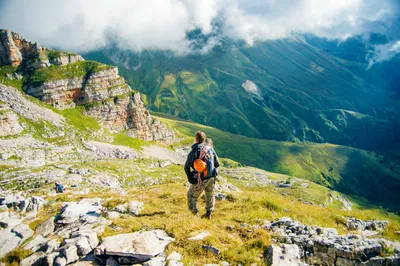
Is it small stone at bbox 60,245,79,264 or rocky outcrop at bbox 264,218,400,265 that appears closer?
rocky outcrop at bbox 264,218,400,265

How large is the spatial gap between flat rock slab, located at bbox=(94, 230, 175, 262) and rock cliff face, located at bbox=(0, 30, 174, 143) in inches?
5518

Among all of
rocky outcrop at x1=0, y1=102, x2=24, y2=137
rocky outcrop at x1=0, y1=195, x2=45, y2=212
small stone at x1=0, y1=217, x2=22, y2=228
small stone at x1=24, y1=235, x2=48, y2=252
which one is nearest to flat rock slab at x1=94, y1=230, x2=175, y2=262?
small stone at x1=24, y1=235, x2=48, y2=252

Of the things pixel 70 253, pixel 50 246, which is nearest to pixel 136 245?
pixel 70 253

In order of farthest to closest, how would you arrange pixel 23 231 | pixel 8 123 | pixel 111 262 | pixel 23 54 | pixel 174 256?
pixel 23 54 → pixel 8 123 → pixel 23 231 → pixel 111 262 → pixel 174 256

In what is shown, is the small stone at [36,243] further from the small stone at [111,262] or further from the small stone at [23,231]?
the small stone at [111,262]

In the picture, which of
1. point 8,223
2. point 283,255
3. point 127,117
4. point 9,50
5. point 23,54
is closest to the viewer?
point 283,255

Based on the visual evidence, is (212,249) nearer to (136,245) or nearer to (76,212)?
(136,245)

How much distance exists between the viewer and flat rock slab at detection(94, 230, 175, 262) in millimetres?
11547

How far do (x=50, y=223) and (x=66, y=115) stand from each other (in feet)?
428

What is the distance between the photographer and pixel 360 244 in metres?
11.6

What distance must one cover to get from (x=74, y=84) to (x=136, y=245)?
152 m

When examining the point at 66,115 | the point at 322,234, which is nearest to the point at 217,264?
the point at 322,234

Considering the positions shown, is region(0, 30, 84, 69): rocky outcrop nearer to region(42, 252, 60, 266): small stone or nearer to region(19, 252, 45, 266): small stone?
region(19, 252, 45, 266): small stone

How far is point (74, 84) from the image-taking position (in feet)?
479
